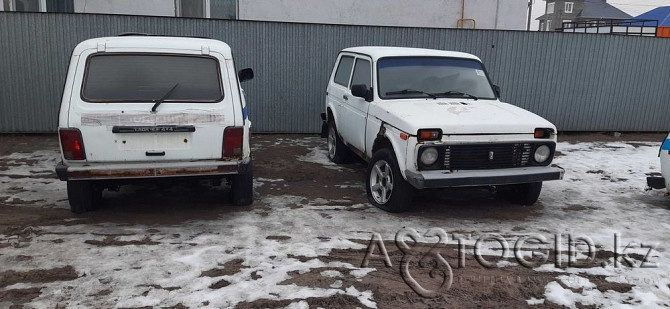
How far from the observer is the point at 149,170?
15.9 feet

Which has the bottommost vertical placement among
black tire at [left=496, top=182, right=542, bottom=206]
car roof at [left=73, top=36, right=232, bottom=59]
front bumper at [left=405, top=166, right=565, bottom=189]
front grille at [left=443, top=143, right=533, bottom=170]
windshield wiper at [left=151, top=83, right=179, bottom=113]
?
black tire at [left=496, top=182, right=542, bottom=206]

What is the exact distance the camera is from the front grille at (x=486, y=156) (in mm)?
5207

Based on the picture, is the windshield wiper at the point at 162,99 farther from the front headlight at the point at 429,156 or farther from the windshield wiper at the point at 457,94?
the windshield wiper at the point at 457,94

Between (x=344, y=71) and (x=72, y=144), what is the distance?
4.16 meters

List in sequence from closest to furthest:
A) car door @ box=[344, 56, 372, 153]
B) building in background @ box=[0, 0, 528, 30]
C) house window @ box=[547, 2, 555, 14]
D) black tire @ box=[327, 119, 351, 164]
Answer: car door @ box=[344, 56, 372, 153] → black tire @ box=[327, 119, 351, 164] → building in background @ box=[0, 0, 528, 30] → house window @ box=[547, 2, 555, 14]

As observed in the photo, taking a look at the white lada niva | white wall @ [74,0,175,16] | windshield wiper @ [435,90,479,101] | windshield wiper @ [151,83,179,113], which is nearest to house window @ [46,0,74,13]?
white wall @ [74,0,175,16]

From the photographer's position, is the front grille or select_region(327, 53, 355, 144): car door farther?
select_region(327, 53, 355, 144): car door

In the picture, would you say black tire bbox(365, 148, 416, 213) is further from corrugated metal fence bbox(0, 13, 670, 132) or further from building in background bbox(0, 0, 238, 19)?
building in background bbox(0, 0, 238, 19)

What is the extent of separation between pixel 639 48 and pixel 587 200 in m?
7.02

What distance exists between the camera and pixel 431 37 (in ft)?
35.3

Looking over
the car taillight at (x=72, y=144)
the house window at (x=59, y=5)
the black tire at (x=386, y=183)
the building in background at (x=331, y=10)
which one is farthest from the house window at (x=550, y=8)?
the car taillight at (x=72, y=144)

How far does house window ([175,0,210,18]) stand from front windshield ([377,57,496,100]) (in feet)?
21.5

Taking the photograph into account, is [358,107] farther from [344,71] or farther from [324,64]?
[324,64]

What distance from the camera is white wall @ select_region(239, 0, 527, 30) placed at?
1156cm
